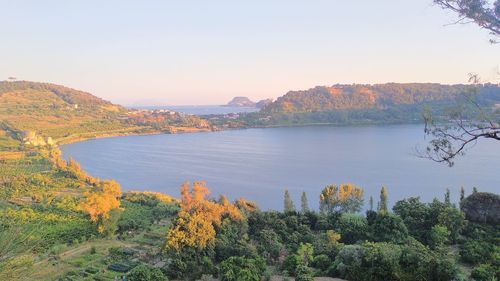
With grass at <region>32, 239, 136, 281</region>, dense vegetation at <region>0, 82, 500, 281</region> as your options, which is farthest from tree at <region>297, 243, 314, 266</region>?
grass at <region>32, 239, 136, 281</region>

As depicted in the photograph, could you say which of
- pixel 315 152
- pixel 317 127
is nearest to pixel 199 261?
pixel 315 152

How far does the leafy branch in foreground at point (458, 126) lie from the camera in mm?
5477

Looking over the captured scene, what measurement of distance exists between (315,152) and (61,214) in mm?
39371

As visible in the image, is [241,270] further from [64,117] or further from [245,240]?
[64,117]

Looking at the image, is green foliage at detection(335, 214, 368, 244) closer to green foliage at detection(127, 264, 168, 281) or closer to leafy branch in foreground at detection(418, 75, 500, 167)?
green foliage at detection(127, 264, 168, 281)

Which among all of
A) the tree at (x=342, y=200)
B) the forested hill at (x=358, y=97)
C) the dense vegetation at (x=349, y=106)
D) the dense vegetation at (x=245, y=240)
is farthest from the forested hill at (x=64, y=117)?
the tree at (x=342, y=200)

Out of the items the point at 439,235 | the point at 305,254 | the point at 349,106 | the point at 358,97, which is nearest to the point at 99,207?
the point at 305,254

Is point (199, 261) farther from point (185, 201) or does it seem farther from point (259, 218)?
point (185, 201)

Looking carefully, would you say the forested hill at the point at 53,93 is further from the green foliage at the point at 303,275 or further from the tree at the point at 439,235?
the green foliage at the point at 303,275

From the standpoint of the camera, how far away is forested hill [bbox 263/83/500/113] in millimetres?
110062

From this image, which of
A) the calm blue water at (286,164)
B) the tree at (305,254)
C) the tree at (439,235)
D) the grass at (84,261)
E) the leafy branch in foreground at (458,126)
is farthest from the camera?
the calm blue water at (286,164)

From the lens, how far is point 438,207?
14.6m

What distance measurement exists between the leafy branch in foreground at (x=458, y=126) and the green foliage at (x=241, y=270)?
16.3 ft

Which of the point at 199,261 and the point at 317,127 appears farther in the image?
the point at 317,127
